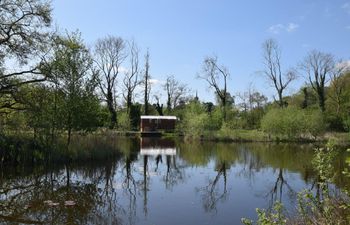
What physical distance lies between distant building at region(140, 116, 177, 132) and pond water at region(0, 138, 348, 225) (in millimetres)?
32273

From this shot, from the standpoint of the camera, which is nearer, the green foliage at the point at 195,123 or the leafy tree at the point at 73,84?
the leafy tree at the point at 73,84

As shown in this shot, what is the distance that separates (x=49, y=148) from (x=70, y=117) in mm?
2277

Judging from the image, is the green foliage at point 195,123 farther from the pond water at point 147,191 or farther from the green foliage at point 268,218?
the green foliage at point 268,218

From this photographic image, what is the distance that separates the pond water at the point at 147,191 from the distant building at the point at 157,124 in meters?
32.3

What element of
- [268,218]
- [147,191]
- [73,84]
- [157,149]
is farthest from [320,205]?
[157,149]

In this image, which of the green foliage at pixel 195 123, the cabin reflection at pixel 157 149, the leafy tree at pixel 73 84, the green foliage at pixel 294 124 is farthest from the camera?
the green foliage at pixel 195 123

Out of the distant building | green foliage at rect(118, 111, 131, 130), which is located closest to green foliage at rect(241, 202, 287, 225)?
green foliage at rect(118, 111, 131, 130)

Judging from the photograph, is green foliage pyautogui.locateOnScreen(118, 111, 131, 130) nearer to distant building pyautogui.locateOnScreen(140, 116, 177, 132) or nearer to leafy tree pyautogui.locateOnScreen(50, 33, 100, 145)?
distant building pyautogui.locateOnScreen(140, 116, 177, 132)

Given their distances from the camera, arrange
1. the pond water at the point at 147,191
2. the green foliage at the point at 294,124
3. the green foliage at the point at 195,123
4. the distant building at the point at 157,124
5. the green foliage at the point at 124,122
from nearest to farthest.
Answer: the pond water at the point at 147,191
the green foliage at the point at 294,124
the green foliage at the point at 195,123
the green foliage at the point at 124,122
the distant building at the point at 157,124

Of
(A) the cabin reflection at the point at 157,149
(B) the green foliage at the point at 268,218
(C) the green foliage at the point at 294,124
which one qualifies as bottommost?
(A) the cabin reflection at the point at 157,149

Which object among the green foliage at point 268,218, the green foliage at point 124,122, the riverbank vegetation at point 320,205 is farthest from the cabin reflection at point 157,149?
the green foliage at point 268,218

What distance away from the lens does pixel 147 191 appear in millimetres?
12297

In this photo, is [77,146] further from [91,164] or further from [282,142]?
[282,142]

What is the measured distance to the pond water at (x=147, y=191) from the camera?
888cm
